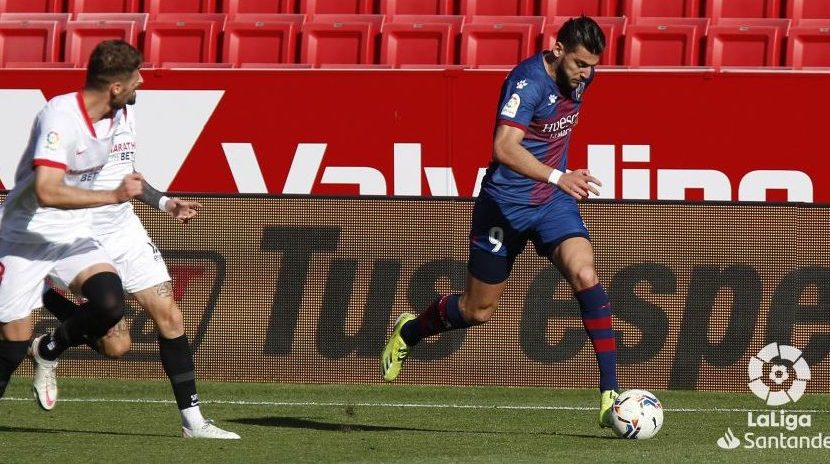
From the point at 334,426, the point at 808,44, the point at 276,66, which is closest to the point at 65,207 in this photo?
the point at 334,426

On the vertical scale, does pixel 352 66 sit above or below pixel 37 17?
below

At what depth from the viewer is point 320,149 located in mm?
10719

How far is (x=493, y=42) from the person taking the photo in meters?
12.2

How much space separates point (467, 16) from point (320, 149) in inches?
99.0

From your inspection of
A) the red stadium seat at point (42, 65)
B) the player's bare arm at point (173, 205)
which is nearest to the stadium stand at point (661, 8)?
the red stadium seat at point (42, 65)

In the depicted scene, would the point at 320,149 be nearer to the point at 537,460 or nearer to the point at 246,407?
the point at 246,407

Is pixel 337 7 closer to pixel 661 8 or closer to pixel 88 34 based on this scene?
pixel 88 34

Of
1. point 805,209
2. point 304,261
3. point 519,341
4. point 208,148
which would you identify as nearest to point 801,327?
point 805,209

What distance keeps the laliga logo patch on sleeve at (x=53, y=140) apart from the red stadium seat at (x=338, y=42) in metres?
6.40

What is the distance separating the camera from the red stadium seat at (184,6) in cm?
1335

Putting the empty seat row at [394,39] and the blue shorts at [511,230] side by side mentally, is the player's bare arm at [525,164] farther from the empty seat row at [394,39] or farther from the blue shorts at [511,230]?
the empty seat row at [394,39]

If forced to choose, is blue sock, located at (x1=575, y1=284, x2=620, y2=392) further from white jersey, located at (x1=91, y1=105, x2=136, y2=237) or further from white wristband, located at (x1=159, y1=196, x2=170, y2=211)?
white jersey, located at (x1=91, y1=105, x2=136, y2=237)

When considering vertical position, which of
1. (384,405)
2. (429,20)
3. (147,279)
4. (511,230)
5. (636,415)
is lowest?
(384,405)

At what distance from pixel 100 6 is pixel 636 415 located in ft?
28.0
